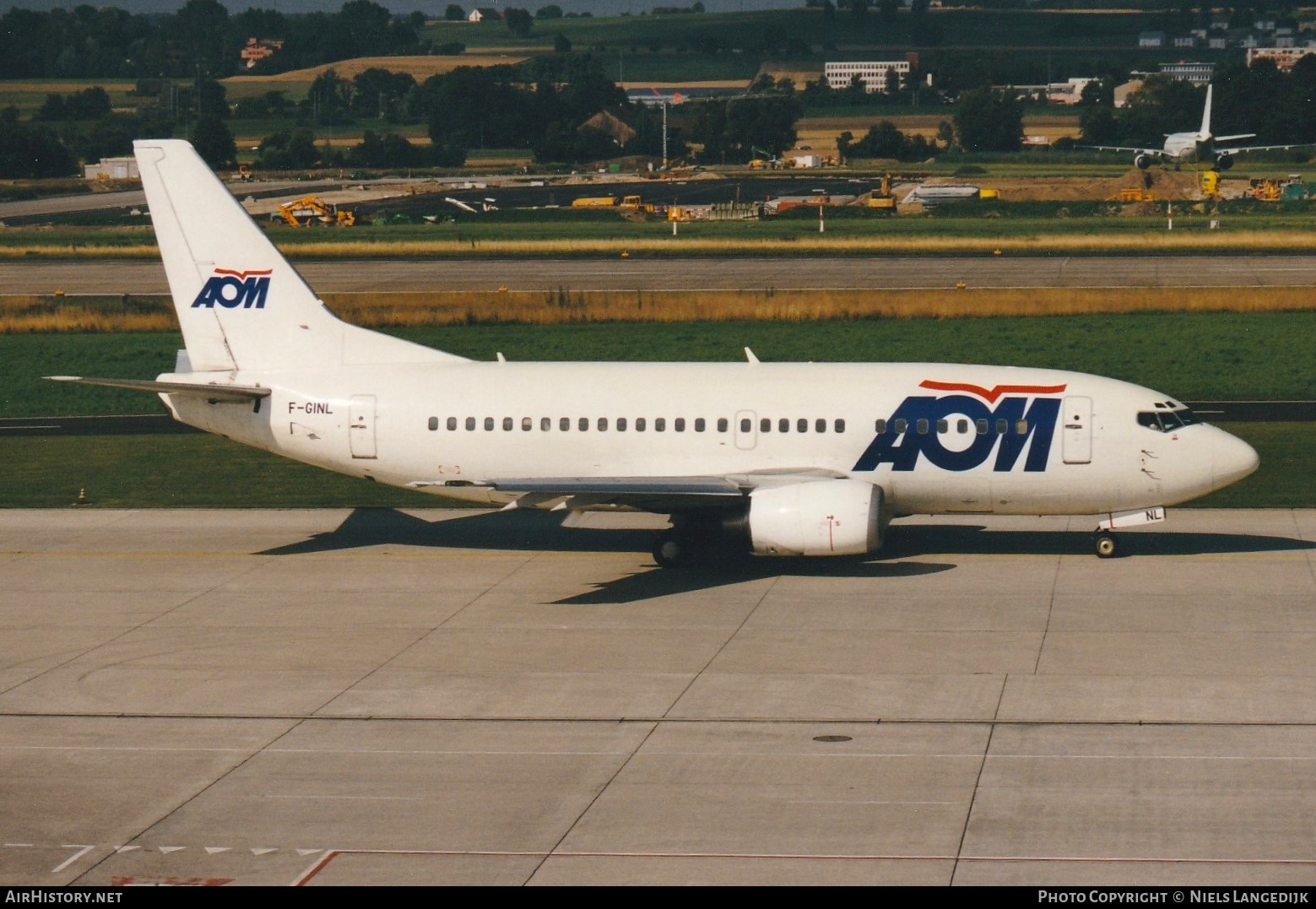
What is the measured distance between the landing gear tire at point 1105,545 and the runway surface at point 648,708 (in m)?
0.35

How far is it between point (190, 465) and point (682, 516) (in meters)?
18.0

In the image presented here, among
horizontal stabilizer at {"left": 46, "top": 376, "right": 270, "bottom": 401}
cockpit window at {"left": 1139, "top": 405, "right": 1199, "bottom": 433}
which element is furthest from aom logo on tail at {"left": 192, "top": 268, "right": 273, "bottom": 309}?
cockpit window at {"left": 1139, "top": 405, "right": 1199, "bottom": 433}

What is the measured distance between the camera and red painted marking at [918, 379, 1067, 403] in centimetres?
3544

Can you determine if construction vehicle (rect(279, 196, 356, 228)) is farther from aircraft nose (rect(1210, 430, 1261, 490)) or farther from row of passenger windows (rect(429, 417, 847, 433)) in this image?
aircraft nose (rect(1210, 430, 1261, 490))

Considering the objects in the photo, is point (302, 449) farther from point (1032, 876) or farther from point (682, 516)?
point (1032, 876)

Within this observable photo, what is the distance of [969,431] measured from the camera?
35.2 m

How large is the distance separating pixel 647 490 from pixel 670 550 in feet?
9.02

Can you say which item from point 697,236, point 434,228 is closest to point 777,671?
point 697,236

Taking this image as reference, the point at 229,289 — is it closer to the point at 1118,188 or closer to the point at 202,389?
the point at 202,389

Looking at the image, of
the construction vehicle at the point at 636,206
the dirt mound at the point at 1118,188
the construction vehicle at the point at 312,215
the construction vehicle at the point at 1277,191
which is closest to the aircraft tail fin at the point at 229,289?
the construction vehicle at the point at 312,215

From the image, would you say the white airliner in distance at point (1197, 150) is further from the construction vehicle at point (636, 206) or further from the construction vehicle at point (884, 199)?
the construction vehicle at point (636, 206)

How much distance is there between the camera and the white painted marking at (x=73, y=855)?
65.4ft

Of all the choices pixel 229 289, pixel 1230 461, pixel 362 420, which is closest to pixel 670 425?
pixel 362 420

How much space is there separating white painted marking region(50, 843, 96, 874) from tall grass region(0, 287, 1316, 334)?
51706mm
